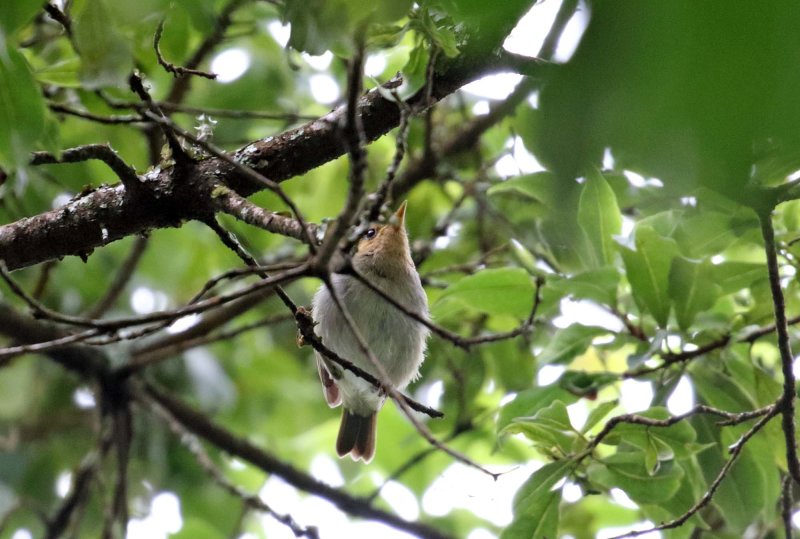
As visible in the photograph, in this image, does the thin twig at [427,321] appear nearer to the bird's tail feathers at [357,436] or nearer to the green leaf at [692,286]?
the green leaf at [692,286]

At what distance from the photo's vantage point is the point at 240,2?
3.96 metres

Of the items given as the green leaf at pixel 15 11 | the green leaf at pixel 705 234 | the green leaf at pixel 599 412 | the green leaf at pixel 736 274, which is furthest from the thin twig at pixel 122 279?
the green leaf at pixel 15 11

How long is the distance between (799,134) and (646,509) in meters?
2.79

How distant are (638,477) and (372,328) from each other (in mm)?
1676

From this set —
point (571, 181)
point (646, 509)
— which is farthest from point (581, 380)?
point (571, 181)

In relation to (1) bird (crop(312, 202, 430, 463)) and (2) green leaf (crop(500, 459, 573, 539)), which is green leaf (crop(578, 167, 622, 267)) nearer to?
(2) green leaf (crop(500, 459, 573, 539))

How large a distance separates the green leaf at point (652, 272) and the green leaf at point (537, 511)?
65 centimetres

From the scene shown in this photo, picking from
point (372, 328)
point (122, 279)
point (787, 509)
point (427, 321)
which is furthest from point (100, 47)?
point (122, 279)

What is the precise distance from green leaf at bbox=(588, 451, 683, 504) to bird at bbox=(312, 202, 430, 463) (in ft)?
4.05

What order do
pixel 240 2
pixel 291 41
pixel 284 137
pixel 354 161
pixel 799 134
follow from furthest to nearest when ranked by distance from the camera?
pixel 240 2 < pixel 284 137 < pixel 291 41 < pixel 354 161 < pixel 799 134

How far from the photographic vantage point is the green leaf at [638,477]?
275 cm

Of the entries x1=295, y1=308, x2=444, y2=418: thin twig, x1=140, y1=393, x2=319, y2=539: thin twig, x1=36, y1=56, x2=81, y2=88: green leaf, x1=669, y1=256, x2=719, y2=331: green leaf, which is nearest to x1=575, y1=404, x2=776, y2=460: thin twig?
x1=669, y1=256, x2=719, y2=331: green leaf

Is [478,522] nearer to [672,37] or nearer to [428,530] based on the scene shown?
[428,530]

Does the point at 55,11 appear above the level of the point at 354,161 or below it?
above
